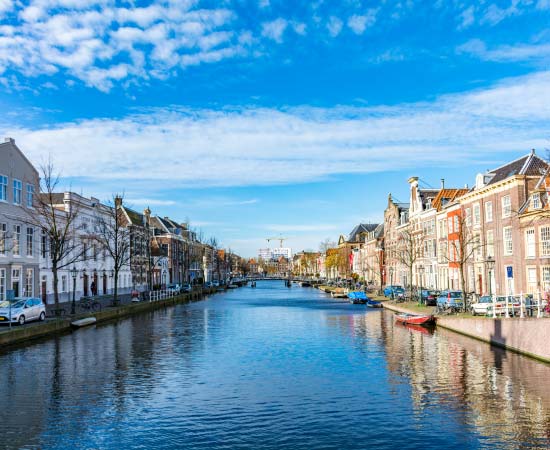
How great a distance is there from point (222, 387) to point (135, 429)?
610cm

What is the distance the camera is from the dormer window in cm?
4796

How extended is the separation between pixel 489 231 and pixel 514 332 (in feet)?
94.9

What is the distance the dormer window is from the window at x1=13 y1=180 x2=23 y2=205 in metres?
47.9

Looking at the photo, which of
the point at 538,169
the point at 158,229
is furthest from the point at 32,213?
the point at 158,229

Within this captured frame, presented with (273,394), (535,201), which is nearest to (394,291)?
(535,201)

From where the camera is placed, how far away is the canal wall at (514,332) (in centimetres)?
2744

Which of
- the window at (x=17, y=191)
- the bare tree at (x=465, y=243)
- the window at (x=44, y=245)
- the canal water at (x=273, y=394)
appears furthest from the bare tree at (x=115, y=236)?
the bare tree at (x=465, y=243)

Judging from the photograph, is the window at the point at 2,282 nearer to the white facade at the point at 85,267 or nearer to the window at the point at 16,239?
the window at the point at 16,239

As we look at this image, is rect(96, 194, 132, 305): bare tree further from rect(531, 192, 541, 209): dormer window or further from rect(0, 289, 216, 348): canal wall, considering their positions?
rect(531, 192, 541, 209): dormer window

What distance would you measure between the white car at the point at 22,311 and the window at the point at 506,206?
42.6 m

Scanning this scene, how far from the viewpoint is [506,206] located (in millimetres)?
53188

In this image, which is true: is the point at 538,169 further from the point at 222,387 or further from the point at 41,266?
the point at 41,266

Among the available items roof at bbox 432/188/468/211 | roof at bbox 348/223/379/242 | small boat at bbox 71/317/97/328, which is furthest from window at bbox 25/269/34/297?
roof at bbox 348/223/379/242

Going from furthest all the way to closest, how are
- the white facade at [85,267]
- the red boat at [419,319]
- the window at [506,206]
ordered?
1. the white facade at [85,267]
2. the window at [506,206]
3. the red boat at [419,319]
